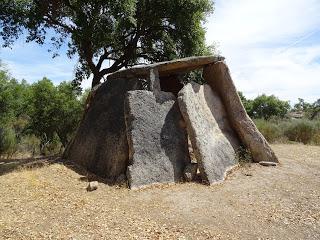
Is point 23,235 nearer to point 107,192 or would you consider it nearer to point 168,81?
point 107,192

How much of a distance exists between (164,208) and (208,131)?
120 inches

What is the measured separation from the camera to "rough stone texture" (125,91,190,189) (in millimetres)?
8477

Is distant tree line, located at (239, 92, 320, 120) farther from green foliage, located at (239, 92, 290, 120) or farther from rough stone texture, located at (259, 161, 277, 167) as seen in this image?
rough stone texture, located at (259, 161, 277, 167)

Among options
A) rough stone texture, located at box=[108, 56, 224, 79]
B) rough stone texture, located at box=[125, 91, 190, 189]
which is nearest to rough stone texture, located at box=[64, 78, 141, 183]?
rough stone texture, located at box=[108, 56, 224, 79]

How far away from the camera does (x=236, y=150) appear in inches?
401

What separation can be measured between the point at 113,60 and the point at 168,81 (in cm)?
328

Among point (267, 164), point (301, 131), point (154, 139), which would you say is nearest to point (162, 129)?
point (154, 139)

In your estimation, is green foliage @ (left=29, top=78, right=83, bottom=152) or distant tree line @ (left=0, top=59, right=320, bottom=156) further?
green foliage @ (left=29, top=78, right=83, bottom=152)

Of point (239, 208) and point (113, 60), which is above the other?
point (113, 60)

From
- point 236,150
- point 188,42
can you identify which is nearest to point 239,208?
point 236,150

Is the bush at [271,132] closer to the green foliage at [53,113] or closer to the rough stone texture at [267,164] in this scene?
the rough stone texture at [267,164]

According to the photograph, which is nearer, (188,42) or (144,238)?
(144,238)

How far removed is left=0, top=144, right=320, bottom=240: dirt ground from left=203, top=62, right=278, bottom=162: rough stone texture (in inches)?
35.1

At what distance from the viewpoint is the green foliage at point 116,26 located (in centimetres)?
1218
